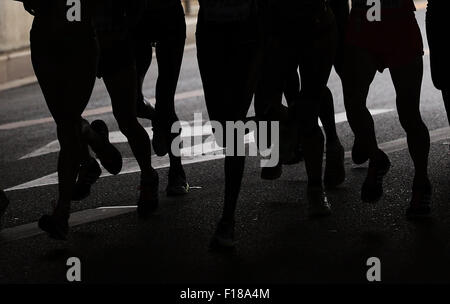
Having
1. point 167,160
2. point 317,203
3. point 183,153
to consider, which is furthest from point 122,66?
point 183,153

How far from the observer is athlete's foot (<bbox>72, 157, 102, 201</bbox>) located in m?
7.38

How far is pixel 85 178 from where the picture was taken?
24.3 feet

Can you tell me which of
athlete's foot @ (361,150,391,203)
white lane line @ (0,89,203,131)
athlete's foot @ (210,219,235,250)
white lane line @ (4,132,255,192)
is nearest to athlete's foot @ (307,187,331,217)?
athlete's foot @ (361,150,391,203)

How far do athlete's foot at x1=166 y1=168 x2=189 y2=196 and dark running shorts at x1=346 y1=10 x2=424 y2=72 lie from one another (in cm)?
178

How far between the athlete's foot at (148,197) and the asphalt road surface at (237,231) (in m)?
0.08

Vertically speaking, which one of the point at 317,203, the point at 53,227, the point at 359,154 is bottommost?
the point at 359,154

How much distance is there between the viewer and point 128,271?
601 cm

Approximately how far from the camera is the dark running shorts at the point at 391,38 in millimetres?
6531

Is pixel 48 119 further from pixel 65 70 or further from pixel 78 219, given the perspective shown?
pixel 65 70

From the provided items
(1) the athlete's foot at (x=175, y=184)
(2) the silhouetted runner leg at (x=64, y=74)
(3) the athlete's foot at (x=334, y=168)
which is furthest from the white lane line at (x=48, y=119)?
(2) the silhouetted runner leg at (x=64, y=74)

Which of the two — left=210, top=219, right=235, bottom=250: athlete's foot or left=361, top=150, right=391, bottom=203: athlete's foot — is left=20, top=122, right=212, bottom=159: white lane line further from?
left=210, top=219, right=235, bottom=250: athlete's foot

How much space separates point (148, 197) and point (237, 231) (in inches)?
28.4
